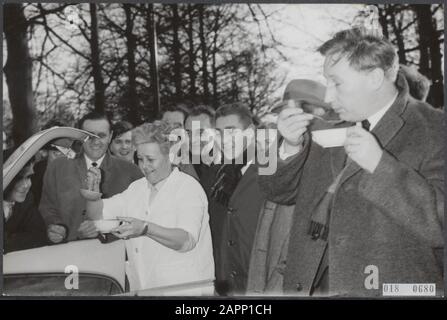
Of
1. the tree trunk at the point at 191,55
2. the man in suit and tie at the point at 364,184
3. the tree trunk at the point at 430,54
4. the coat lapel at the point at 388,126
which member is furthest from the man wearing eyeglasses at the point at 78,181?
the tree trunk at the point at 430,54

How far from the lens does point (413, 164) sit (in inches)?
165

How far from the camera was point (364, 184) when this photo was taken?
13.7 feet

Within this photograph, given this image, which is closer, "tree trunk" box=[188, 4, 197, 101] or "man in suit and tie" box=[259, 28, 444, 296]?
"man in suit and tie" box=[259, 28, 444, 296]

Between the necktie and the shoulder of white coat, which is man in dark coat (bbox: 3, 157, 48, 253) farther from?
the necktie

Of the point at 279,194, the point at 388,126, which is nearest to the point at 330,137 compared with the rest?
the point at 388,126

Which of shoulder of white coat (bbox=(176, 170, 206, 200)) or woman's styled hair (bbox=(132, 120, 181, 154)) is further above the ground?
woman's styled hair (bbox=(132, 120, 181, 154))

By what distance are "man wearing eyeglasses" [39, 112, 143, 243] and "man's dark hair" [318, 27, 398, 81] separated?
5.44 feet

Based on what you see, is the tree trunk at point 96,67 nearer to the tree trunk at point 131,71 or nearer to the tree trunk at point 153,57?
the tree trunk at point 131,71

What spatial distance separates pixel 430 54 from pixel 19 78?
117 inches

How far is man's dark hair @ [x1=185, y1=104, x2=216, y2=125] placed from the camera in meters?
4.46

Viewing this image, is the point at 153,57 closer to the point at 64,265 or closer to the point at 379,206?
the point at 64,265

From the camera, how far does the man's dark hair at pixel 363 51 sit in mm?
4273

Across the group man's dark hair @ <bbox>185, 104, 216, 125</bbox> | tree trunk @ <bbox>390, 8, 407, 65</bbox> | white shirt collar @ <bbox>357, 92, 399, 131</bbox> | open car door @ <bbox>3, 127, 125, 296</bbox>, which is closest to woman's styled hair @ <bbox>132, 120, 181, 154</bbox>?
man's dark hair @ <bbox>185, 104, 216, 125</bbox>
